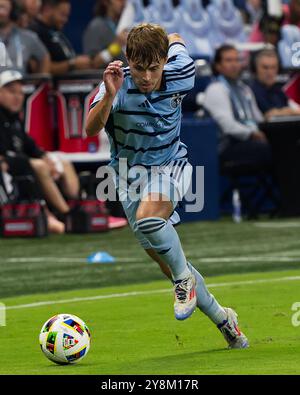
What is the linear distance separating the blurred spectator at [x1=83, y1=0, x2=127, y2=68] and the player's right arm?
10.7m

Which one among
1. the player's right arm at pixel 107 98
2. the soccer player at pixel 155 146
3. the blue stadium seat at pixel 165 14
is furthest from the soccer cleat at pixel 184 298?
the blue stadium seat at pixel 165 14

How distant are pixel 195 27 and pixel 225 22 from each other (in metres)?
1.19

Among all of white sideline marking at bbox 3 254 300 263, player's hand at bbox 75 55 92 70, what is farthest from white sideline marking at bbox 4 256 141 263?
player's hand at bbox 75 55 92 70

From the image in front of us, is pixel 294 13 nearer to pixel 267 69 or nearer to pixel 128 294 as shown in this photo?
pixel 267 69

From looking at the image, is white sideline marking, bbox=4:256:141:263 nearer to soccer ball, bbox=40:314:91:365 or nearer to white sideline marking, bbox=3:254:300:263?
white sideline marking, bbox=3:254:300:263

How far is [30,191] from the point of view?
1611cm

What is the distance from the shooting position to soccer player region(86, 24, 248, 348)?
8.16 m

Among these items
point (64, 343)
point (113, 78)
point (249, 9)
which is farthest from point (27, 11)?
point (64, 343)

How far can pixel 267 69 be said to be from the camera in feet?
62.7

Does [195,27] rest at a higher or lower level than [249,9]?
higher

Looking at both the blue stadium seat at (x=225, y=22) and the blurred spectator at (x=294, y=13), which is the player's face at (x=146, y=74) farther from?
the blue stadium seat at (x=225, y=22)
